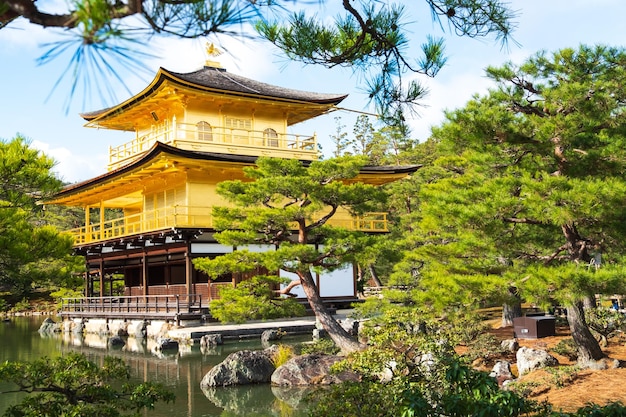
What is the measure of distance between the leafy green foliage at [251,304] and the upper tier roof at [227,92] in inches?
312

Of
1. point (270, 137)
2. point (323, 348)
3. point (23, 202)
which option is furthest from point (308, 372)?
point (270, 137)

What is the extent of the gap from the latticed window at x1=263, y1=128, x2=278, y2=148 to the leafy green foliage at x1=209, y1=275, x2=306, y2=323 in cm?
904

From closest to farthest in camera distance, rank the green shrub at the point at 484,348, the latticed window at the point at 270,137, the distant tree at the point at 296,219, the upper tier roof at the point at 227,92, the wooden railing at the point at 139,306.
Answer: the green shrub at the point at 484,348
the distant tree at the point at 296,219
the wooden railing at the point at 139,306
the upper tier roof at the point at 227,92
the latticed window at the point at 270,137

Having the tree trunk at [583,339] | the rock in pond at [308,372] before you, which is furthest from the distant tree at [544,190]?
the rock in pond at [308,372]

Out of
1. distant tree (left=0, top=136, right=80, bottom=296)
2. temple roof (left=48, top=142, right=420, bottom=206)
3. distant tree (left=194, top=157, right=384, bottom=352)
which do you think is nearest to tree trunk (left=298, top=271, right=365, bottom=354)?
distant tree (left=194, top=157, right=384, bottom=352)

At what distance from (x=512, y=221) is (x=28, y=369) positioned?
5.49 m

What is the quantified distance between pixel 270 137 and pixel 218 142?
2.07m

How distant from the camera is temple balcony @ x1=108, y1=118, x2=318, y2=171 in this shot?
18375 millimetres

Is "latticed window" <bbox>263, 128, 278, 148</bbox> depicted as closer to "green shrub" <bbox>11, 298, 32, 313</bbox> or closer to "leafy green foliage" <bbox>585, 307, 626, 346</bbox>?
"leafy green foliage" <bbox>585, 307, 626, 346</bbox>

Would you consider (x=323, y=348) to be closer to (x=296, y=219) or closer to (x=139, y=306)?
(x=296, y=219)

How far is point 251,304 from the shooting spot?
1106cm

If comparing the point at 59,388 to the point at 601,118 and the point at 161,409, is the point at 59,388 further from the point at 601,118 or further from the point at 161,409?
the point at 601,118

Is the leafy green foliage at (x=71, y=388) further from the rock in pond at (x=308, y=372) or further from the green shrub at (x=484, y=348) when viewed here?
the green shrub at (x=484, y=348)

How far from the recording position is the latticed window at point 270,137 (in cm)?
1990
